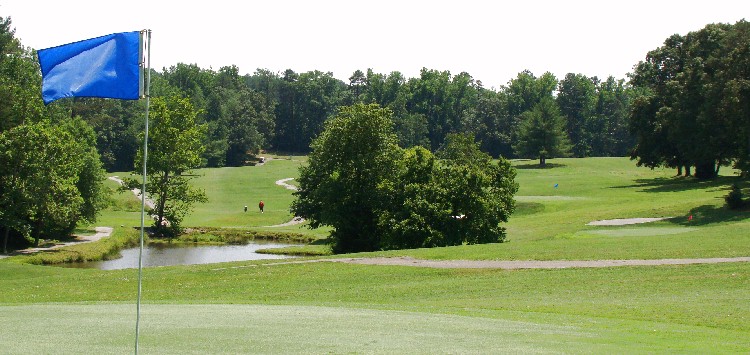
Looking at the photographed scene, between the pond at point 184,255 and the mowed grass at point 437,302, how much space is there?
10.7 meters

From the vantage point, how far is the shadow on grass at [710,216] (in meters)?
46.8

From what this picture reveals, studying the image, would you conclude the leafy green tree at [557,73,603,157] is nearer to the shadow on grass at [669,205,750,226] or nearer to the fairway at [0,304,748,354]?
the shadow on grass at [669,205,750,226]

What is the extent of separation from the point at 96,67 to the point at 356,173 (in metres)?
38.1

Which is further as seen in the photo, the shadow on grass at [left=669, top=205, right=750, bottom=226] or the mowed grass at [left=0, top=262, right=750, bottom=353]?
the shadow on grass at [left=669, top=205, right=750, bottom=226]

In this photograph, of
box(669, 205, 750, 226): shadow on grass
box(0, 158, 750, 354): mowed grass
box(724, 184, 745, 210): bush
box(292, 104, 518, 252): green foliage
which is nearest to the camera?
box(0, 158, 750, 354): mowed grass

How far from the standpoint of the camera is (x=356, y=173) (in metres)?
51.3

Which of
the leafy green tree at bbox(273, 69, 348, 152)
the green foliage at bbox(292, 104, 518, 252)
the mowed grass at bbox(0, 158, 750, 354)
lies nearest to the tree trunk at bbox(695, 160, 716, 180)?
the mowed grass at bbox(0, 158, 750, 354)

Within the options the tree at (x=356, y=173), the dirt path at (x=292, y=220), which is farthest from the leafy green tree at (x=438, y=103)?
the tree at (x=356, y=173)

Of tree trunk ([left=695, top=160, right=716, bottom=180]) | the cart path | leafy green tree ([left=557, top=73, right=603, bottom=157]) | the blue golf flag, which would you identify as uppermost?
leafy green tree ([left=557, top=73, right=603, bottom=157])

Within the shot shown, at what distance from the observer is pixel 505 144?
157 metres

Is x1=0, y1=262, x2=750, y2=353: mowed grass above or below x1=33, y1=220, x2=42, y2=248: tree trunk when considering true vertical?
above

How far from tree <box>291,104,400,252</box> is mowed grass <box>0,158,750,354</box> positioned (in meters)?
8.96

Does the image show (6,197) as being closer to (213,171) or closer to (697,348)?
(697,348)

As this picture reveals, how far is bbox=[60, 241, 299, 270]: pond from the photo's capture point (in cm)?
5028
